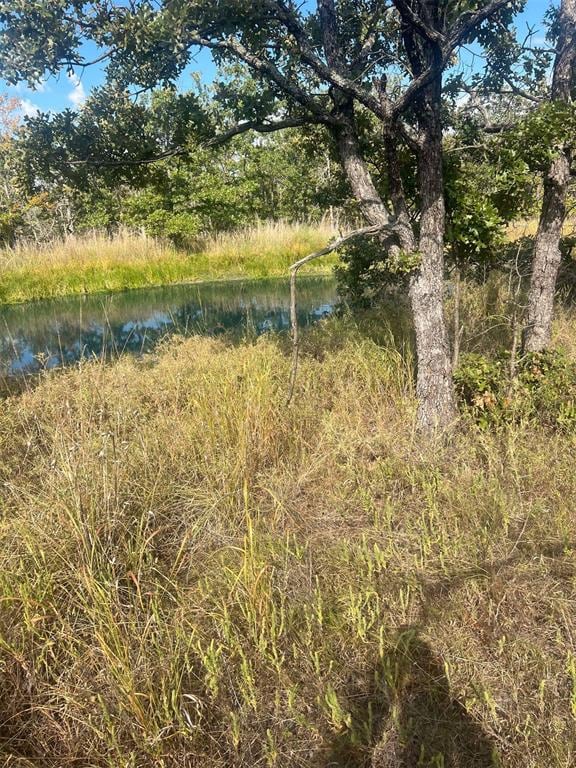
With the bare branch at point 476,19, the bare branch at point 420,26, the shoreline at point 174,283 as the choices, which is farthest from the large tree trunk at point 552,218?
the shoreline at point 174,283

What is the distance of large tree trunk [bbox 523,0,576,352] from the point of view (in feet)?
10.6

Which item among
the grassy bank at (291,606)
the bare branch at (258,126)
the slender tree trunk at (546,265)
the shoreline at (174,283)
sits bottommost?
the grassy bank at (291,606)

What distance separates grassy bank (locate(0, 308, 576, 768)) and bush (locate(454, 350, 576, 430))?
0.56 ft

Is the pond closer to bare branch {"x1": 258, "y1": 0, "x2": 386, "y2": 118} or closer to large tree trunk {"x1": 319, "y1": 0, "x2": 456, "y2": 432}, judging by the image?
large tree trunk {"x1": 319, "y1": 0, "x2": 456, "y2": 432}

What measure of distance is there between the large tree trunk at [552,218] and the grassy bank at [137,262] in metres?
9.03

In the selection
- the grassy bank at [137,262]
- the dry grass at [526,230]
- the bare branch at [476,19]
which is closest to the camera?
the bare branch at [476,19]

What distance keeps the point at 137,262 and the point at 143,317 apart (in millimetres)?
3478

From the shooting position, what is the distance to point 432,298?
3113mm

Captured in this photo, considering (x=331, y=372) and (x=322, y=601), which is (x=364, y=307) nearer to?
(x=331, y=372)

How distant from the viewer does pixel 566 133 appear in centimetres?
296

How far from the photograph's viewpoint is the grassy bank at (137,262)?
10.4 meters

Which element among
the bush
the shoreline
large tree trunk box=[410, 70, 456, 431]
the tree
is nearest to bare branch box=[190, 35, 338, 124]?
the tree

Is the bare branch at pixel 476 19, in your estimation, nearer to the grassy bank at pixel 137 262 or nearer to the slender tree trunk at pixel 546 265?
the slender tree trunk at pixel 546 265

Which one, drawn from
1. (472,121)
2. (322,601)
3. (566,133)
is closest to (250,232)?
(472,121)
